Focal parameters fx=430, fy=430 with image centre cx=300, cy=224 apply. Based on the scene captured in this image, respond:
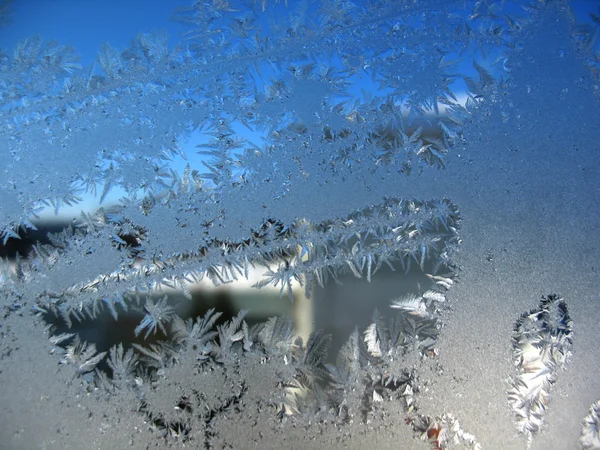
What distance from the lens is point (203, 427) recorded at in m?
0.33

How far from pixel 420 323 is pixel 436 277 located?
37 millimetres

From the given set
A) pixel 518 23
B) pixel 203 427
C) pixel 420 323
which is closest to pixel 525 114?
pixel 518 23

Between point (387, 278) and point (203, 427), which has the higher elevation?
point (387, 278)

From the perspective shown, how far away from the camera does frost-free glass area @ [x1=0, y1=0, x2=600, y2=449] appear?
32 centimetres

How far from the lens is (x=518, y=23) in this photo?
1.12ft

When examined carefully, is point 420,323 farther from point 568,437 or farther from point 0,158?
point 0,158

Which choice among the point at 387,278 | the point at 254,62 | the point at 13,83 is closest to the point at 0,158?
the point at 13,83

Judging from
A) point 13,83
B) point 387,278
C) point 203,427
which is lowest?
point 203,427

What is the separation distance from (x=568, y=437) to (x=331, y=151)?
0.92ft

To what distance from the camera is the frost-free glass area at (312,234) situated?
32 centimetres

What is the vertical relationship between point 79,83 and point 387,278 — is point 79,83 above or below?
above

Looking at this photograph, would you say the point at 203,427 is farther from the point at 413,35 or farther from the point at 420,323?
the point at 413,35

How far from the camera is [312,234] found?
334 mm

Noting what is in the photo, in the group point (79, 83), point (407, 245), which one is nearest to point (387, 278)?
point (407, 245)
